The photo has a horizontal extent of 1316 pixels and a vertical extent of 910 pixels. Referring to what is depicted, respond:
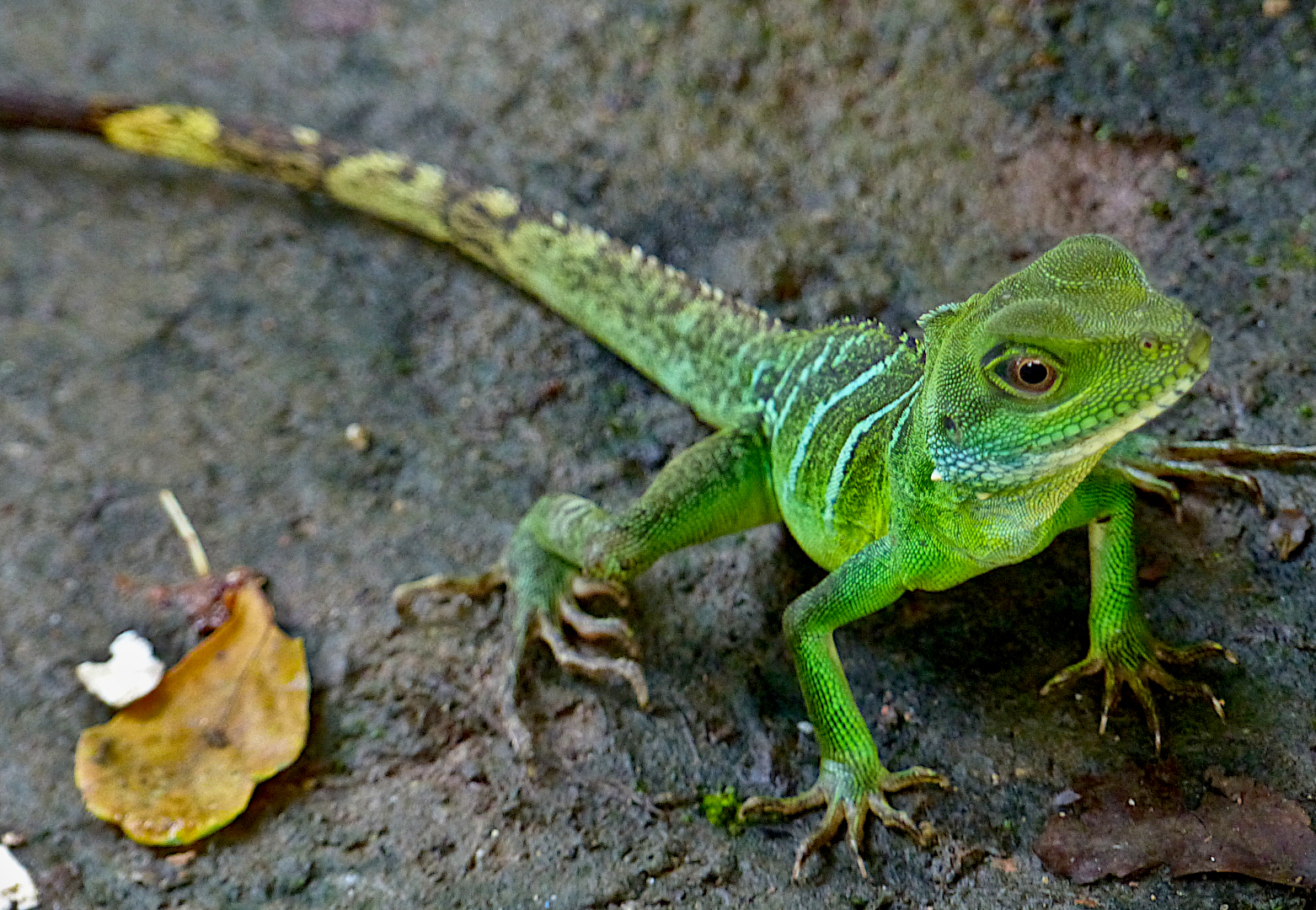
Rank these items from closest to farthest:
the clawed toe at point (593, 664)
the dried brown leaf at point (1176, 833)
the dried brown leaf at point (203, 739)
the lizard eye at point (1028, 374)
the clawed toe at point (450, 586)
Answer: the lizard eye at point (1028, 374)
the dried brown leaf at point (1176, 833)
the dried brown leaf at point (203, 739)
the clawed toe at point (593, 664)
the clawed toe at point (450, 586)

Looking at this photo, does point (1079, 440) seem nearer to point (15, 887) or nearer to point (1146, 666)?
point (1146, 666)

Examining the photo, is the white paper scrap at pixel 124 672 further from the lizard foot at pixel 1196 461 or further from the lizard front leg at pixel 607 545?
the lizard foot at pixel 1196 461

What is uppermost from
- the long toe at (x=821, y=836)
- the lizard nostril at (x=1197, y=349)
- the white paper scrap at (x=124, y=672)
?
the lizard nostril at (x=1197, y=349)

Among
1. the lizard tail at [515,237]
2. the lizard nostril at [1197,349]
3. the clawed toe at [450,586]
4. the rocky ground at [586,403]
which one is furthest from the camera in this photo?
the lizard tail at [515,237]

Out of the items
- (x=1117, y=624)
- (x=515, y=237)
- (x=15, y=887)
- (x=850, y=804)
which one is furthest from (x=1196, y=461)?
(x=15, y=887)

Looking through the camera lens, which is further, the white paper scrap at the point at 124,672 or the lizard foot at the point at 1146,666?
the white paper scrap at the point at 124,672

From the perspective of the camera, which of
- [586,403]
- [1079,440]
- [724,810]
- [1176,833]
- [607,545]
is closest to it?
[1079,440]

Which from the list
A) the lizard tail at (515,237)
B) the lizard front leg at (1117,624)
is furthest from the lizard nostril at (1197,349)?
the lizard tail at (515,237)
